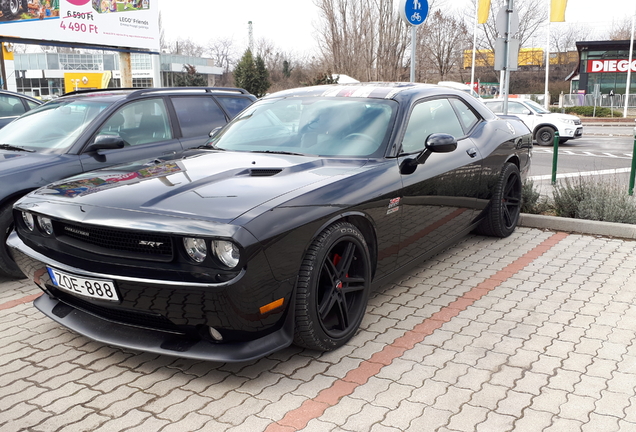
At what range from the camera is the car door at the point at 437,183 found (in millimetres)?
4113

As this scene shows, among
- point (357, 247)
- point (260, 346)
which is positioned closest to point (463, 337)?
point (357, 247)

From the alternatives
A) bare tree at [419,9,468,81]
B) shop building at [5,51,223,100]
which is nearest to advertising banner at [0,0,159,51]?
bare tree at [419,9,468,81]

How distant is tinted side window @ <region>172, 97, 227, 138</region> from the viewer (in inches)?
245

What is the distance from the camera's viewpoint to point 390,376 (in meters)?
3.18

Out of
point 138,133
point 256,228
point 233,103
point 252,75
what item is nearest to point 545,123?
point 233,103

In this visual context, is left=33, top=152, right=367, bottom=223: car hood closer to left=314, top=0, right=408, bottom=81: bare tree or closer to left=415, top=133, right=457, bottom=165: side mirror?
left=415, top=133, right=457, bottom=165: side mirror

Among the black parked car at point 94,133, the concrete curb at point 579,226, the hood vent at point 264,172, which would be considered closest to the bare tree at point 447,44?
the concrete curb at point 579,226

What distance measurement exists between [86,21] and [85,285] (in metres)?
18.1

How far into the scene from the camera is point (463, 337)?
12.1 ft

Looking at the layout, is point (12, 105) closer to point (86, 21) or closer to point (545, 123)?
point (86, 21)

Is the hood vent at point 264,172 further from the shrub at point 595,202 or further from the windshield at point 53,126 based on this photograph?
the shrub at point 595,202

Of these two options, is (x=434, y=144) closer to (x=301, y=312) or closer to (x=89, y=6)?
(x=301, y=312)

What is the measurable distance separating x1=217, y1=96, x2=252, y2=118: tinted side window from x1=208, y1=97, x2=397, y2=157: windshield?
221cm

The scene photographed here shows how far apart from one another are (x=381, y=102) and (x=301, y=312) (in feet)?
6.44
